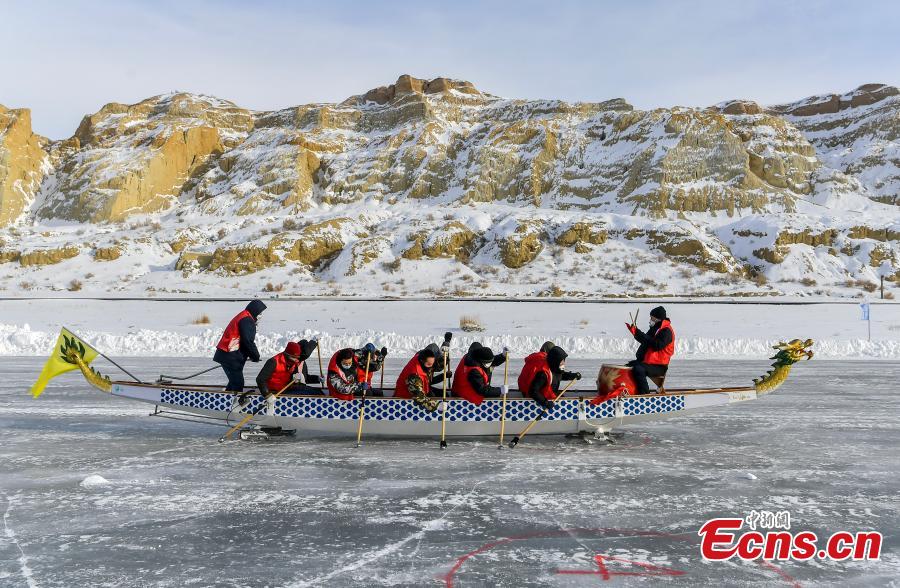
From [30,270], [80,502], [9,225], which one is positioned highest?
[9,225]

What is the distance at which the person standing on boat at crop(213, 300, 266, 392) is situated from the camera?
327 inches

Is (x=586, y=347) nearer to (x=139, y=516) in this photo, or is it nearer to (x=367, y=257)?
(x=139, y=516)

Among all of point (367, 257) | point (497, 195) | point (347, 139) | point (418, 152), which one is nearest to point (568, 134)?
point (497, 195)

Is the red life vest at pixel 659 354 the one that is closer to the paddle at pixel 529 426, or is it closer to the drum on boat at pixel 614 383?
the drum on boat at pixel 614 383

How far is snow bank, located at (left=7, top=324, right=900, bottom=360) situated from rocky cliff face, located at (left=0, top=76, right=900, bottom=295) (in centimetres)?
2988

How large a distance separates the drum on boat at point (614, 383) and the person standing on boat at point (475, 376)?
1.37 m

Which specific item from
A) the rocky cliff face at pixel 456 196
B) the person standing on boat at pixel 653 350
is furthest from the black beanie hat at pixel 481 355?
the rocky cliff face at pixel 456 196

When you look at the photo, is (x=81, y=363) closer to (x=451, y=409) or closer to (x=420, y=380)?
(x=420, y=380)

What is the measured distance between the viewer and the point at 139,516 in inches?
205

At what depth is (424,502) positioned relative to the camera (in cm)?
558

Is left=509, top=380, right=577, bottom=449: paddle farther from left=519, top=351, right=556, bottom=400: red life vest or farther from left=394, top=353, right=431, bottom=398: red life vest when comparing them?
left=394, top=353, right=431, bottom=398: red life vest

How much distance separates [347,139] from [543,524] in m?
95.4

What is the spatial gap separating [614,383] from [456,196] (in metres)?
71.2

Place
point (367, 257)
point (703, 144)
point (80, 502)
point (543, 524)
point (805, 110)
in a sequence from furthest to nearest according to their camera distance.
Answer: point (805, 110) → point (703, 144) → point (367, 257) → point (80, 502) → point (543, 524)
